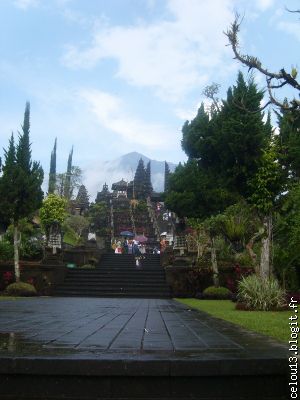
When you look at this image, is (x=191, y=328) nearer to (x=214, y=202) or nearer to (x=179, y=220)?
(x=214, y=202)

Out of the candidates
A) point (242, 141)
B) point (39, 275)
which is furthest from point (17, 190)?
point (242, 141)

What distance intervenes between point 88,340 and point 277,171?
10542 mm

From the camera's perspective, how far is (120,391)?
3564 millimetres

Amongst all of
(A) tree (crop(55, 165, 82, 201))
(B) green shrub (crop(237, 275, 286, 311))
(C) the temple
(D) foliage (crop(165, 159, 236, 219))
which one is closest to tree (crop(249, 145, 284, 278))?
(B) green shrub (crop(237, 275, 286, 311))

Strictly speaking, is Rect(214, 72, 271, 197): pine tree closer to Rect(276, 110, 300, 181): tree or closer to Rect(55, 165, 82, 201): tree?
Rect(276, 110, 300, 181): tree

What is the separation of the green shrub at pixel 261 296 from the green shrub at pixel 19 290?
31.0 ft

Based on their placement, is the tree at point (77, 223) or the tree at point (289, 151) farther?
the tree at point (77, 223)

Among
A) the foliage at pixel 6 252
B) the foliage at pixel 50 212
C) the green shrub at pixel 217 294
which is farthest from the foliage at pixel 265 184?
the foliage at pixel 50 212

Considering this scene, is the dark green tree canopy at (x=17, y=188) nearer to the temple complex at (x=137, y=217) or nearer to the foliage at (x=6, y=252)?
the foliage at (x=6, y=252)

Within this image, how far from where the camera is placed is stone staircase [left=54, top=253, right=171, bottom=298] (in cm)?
2044

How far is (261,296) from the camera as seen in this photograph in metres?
12.4

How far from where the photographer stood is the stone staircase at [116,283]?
805 inches

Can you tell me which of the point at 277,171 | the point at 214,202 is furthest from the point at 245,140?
the point at 214,202

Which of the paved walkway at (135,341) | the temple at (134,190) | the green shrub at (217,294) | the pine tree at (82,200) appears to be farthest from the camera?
the temple at (134,190)
